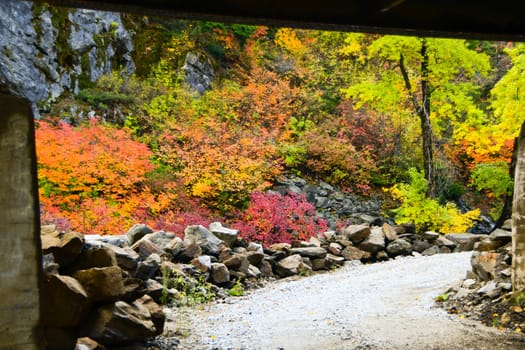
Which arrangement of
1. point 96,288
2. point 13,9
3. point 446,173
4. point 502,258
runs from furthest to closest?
point 446,173
point 13,9
point 502,258
point 96,288

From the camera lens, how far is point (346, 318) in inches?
279

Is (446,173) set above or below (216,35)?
below

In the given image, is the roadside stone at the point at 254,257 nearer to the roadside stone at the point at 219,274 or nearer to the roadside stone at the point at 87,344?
the roadside stone at the point at 219,274

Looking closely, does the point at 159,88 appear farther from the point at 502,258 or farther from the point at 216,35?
the point at 502,258

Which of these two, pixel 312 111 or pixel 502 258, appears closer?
pixel 502 258

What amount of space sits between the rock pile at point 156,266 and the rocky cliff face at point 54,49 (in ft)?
27.2

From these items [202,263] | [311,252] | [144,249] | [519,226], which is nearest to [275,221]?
[311,252]

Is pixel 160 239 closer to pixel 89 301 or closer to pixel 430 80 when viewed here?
pixel 89 301

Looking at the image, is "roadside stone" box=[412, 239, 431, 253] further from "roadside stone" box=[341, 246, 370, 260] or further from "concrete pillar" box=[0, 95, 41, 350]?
"concrete pillar" box=[0, 95, 41, 350]

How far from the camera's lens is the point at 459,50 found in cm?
1391

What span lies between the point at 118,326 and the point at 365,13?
15.2 feet

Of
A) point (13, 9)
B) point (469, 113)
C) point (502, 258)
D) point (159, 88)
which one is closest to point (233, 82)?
point (159, 88)

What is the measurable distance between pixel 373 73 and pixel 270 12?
1727cm

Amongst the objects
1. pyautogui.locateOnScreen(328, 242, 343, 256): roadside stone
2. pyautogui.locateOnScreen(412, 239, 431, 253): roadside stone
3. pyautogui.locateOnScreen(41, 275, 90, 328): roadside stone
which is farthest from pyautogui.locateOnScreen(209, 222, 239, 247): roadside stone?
pyautogui.locateOnScreen(412, 239, 431, 253): roadside stone
